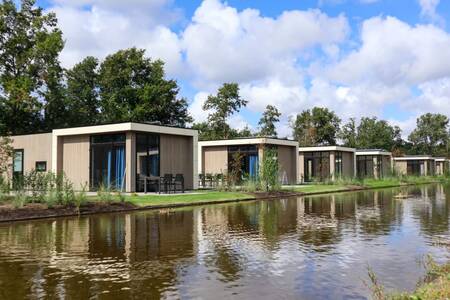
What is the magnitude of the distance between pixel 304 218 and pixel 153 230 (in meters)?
5.13

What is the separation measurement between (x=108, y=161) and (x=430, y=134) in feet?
255

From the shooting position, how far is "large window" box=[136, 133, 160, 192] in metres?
25.8

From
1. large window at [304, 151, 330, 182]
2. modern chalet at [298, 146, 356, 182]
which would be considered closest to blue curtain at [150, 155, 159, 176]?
modern chalet at [298, 146, 356, 182]

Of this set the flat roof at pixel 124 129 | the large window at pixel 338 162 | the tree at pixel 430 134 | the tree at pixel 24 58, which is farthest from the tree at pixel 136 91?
the tree at pixel 430 134

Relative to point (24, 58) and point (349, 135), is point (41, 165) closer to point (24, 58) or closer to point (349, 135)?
point (24, 58)

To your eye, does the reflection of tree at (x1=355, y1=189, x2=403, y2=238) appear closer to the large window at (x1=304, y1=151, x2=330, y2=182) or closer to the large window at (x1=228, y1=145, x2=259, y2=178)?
the large window at (x1=228, y1=145, x2=259, y2=178)

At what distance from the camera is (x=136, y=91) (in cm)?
4741

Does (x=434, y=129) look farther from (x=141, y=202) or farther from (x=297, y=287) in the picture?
(x=297, y=287)

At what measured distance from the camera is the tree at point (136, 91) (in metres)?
47.0

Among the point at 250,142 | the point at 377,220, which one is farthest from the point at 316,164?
the point at 377,220

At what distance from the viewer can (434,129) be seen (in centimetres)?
9012

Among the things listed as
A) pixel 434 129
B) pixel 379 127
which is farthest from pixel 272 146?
pixel 434 129

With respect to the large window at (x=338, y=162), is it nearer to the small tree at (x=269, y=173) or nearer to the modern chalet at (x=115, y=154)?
the small tree at (x=269, y=173)

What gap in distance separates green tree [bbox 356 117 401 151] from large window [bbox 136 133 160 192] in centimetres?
5590
